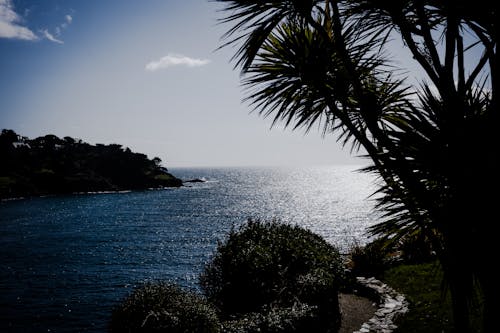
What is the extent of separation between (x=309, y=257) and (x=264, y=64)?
286 inches

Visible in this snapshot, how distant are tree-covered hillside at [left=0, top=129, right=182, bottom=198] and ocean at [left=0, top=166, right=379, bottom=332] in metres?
17.8

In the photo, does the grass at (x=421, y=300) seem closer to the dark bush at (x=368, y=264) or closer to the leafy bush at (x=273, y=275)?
the dark bush at (x=368, y=264)

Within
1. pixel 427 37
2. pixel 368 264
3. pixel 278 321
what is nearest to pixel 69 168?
pixel 368 264

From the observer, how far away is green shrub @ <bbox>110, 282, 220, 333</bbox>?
6348 millimetres

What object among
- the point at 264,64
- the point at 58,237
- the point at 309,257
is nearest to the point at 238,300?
the point at 309,257

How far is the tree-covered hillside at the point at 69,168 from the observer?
323 ft

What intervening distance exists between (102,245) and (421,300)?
42031mm

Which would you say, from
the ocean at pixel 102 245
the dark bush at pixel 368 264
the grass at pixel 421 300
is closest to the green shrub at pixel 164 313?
the ocean at pixel 102 245

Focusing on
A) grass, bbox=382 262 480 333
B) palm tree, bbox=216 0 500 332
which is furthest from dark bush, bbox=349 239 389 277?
palm tree, bbox=216 0 500 332

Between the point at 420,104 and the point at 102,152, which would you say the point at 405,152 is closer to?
the point at 420,104

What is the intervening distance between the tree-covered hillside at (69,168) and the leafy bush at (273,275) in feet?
322

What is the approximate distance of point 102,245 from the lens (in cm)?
4328

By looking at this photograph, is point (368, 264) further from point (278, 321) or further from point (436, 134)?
point (436, 134)

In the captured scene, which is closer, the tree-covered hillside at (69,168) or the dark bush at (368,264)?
the dark bush at (368,264)
